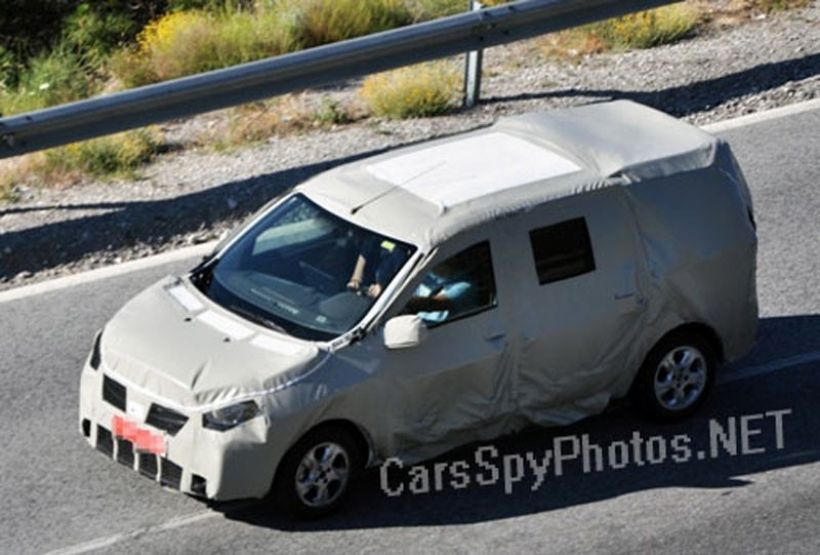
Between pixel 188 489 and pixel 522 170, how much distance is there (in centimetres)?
283

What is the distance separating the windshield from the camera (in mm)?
11227

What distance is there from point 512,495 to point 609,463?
723mm

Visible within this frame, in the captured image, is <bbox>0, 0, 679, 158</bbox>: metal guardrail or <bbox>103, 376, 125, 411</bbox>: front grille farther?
<bbox>0, 0, 679, 158</bbox>: metal guardrail

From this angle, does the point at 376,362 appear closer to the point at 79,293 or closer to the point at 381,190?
the point at 381,190

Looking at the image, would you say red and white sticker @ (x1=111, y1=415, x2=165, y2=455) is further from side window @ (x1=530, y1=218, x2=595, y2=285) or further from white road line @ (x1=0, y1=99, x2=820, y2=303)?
white road line @ (x1=0, y1=99, x2=820, y2=303)

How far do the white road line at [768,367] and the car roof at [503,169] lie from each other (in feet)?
5.10

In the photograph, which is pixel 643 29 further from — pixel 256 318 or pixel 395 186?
pixel 256 318

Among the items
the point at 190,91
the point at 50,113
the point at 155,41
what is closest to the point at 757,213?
the point at 190,91

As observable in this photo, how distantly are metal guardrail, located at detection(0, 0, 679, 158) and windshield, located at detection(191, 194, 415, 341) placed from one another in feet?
11.4

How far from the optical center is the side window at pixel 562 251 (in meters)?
11.5

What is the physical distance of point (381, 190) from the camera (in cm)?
1177

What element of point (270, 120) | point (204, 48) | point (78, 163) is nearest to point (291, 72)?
point (270, 120)

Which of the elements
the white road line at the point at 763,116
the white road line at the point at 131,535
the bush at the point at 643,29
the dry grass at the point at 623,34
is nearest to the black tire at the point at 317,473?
the white road line at the point at 131,535

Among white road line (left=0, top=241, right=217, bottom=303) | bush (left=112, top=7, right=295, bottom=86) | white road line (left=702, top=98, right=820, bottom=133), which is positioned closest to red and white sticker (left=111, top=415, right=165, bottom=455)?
white road line (left=0, top=241, right=217, bottom=303)
